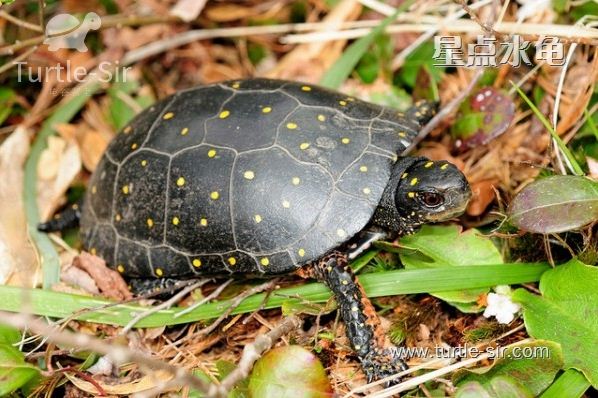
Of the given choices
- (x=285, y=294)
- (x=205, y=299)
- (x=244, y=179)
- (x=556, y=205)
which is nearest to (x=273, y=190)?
(x=244, y=179)

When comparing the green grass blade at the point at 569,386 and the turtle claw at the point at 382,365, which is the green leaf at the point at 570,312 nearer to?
the green grass blade at the point at 569,386

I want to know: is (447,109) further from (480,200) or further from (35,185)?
(35,185)

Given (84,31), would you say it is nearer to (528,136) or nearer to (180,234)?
(180,234)

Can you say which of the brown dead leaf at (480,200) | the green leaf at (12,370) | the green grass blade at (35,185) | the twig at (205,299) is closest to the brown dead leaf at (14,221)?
the green grass blade at (35,185)

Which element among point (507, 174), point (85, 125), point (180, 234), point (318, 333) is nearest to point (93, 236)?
point (180, 234)

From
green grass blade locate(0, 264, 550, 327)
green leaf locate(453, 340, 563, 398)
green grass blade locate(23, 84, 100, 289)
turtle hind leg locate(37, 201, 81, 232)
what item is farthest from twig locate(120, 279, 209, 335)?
green leaf locate(453, 340, 563, 398)
